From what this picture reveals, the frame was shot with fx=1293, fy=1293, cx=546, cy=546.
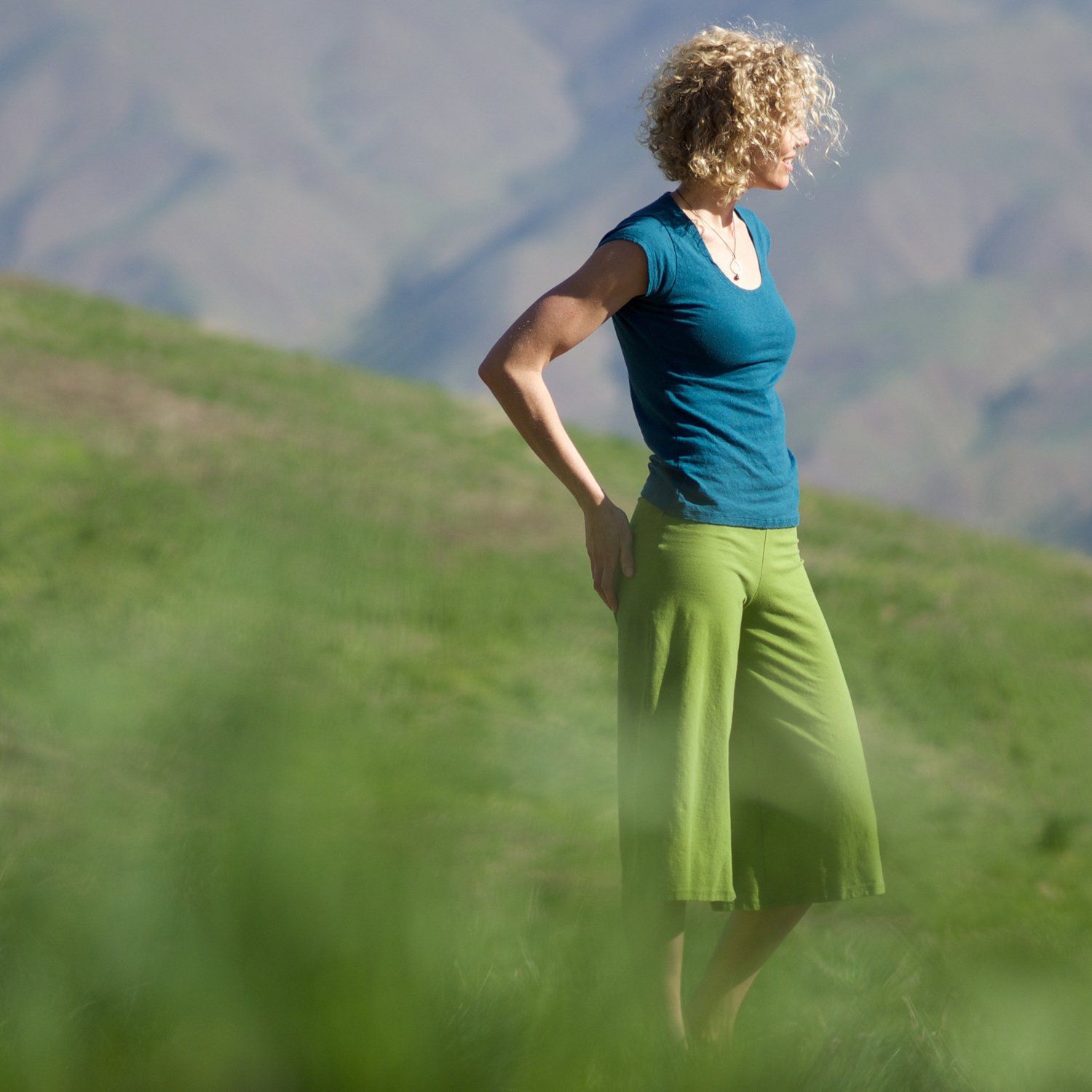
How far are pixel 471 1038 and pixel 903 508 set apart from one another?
12343 mm

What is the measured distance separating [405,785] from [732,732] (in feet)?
3.68

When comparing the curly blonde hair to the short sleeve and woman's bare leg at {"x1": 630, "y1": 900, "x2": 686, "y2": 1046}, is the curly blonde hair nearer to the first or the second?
the short sleeve

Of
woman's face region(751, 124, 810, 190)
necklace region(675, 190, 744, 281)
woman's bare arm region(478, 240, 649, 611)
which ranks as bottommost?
woman's bare arm region(478, 240, 649, 611)

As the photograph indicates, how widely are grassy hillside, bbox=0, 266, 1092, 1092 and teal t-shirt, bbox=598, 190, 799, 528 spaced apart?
60 centimetres

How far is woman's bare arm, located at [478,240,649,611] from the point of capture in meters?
1.97

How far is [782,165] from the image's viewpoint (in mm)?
2117

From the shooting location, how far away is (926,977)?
1.59 metres

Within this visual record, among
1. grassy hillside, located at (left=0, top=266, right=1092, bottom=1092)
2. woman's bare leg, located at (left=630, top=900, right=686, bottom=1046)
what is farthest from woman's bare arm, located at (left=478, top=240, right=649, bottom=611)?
woman's bare leg, located at (left=630, top=900, right=686, bottom=1046)

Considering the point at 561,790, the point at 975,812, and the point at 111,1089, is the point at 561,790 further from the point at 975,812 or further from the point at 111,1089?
the point at 111,1089

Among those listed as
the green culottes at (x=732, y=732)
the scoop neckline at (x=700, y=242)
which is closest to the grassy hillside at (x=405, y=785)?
the green culottes at (x=732, y=732)

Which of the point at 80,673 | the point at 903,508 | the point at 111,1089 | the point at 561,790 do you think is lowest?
the point at 111,1089

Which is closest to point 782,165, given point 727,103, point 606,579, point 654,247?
point 727,103

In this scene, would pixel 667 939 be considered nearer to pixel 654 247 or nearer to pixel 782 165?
pixel 654 247

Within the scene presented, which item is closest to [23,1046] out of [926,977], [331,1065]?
[331,1065]
